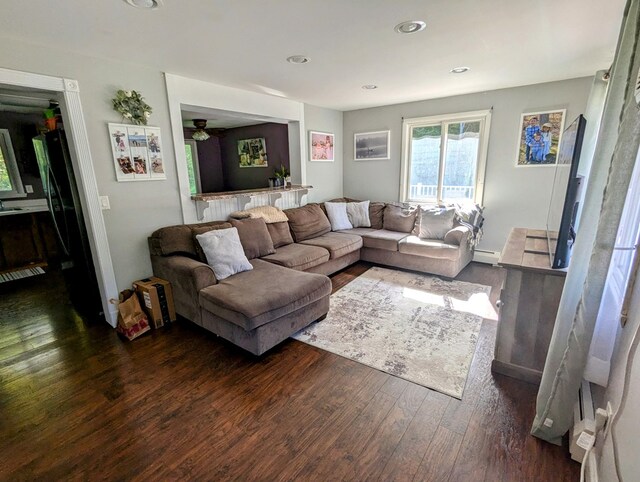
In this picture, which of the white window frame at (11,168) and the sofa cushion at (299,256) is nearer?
the sofa cushion at (299,256)

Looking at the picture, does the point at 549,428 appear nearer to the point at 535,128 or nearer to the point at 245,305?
the point at 245,305

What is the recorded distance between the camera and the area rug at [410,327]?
7.11 feet

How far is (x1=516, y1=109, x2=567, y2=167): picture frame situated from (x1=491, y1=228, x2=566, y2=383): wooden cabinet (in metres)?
2.32

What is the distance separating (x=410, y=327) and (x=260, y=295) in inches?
54.7

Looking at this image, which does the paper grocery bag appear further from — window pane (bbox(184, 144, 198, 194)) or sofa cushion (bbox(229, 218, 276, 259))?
window pane (bbox(184, 144, 198, 194))

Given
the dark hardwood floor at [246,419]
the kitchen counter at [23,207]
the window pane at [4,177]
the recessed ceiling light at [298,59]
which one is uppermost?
the recessed ceiling light at [298,59]

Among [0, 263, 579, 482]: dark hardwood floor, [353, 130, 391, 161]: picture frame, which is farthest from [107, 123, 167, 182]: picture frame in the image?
[353, 130, 391, 161]: picture frame

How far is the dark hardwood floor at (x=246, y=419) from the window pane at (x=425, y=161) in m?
2.75

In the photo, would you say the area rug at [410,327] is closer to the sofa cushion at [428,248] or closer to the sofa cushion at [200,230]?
the sofa cushion at [428,248]

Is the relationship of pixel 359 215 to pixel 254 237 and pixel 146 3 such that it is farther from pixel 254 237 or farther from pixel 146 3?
pixel 146 3

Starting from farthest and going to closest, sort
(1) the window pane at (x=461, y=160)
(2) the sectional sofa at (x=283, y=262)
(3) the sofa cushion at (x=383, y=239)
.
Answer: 1. (1) the window pane at (x=461, y=160)
2. (3) the sofa cushion at (x=383, y=239)
3. (2) the sectional sofa at (x=283, y=262)

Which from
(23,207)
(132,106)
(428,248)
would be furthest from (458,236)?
(23,207)

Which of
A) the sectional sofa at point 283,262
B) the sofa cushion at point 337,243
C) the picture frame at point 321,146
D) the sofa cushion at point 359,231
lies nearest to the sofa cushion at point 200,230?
the sectional sofa at point 283,262

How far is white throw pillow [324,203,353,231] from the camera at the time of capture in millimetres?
4711
